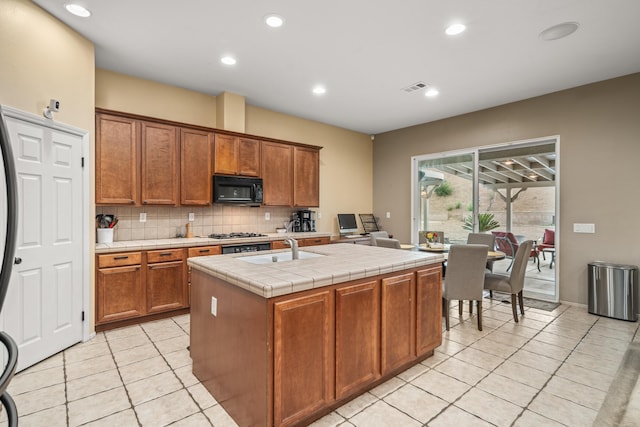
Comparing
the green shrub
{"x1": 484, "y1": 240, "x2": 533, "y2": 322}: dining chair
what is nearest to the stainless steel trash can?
{"x1": 484, "y1": 240, "x2": 533, "y2": 322}: dining chair

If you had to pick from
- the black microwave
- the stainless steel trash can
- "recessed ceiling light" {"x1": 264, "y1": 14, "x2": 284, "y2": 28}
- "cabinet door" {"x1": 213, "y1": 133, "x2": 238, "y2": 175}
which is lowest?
the stainless steel trash can

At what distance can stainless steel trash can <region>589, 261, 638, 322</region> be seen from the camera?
12.4 feet

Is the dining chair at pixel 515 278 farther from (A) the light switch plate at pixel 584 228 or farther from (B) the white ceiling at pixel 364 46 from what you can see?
(B) the white ceiling at pixel 364 46

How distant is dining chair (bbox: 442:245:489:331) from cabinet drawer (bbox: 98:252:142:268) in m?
3.38

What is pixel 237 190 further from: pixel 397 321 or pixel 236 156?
pixel 397 321

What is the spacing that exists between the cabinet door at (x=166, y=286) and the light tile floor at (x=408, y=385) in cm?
33

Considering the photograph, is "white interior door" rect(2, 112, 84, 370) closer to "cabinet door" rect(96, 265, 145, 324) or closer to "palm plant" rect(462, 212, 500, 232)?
"cabinet door" rect(96, 265, 145, 324)

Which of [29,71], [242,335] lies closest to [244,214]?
[29,71]

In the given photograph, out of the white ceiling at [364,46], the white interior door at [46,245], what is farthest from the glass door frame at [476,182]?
the white interior door at [46,245]

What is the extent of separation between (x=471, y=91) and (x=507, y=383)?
3.64m

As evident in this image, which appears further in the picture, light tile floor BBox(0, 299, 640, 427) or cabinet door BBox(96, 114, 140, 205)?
cabinet door BBox(96, 114, 140, 205)

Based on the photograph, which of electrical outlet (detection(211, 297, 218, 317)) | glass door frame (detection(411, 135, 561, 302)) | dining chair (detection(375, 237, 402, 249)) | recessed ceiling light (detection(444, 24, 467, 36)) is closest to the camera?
electrical outlet (detection(211, 297, 218, 317))

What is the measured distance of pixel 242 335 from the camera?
1908 millimetres

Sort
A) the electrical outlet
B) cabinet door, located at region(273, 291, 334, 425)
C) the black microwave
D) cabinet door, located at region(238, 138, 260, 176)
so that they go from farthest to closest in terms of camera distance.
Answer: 1. cabinet door, located at region(238, 138, 260, 176)
2. the black microwave
3. the electrical outlet
4. cabinet door, located at region(273, 291, 334, 425)
